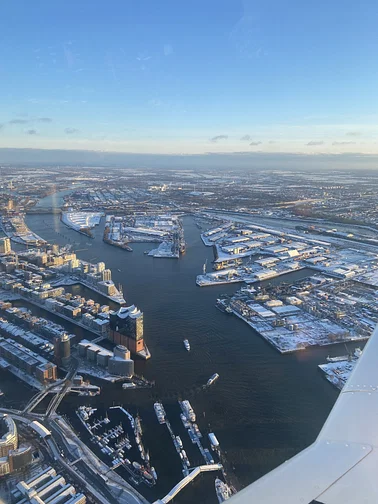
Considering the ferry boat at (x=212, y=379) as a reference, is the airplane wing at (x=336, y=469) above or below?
above

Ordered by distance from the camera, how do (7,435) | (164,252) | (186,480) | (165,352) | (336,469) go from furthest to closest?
(164,252) < (165,352) < (7,435) < (186,480) < (336,469)

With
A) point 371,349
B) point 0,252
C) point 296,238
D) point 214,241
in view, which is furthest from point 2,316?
point 296,238

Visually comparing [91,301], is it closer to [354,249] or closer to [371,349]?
[371,349]

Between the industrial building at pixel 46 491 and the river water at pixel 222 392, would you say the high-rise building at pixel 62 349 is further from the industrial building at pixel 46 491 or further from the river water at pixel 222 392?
the industrial building at pixel 46 491

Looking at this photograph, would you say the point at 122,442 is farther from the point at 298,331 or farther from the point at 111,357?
the point at 298,331

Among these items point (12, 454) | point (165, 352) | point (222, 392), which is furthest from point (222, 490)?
point (165, 352)

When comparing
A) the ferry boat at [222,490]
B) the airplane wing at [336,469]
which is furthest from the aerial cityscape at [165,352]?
Result: the airplane wing at [336,469]

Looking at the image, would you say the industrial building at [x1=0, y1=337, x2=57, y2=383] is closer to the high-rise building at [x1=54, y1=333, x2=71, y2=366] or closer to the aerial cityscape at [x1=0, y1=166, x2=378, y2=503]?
the aerial cityscape at [x1=0, y1=166, x2=378, y2=503]
